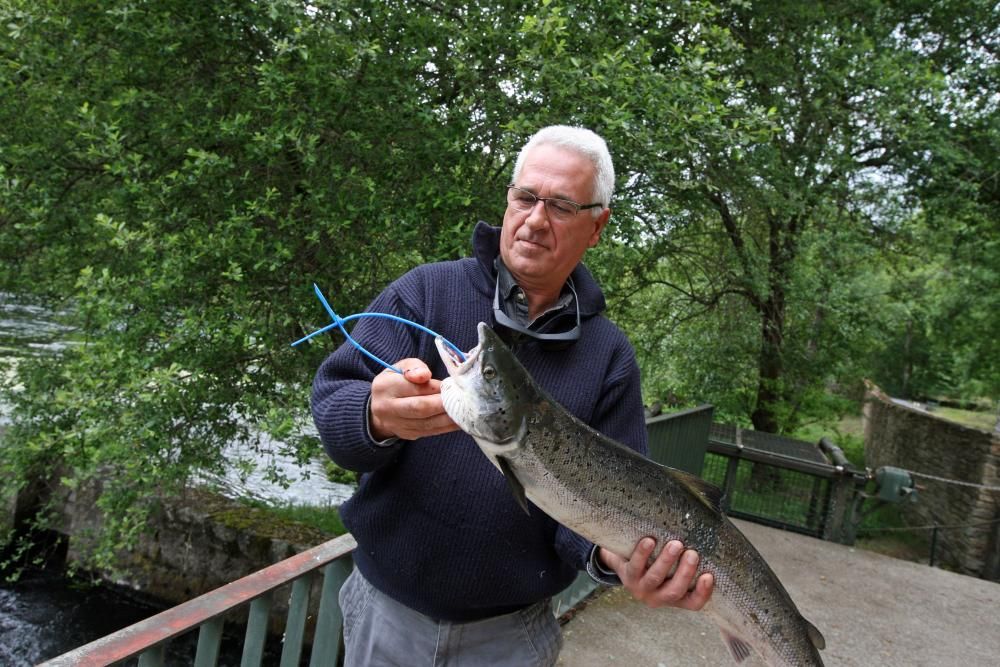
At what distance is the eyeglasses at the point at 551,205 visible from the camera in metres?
2.04

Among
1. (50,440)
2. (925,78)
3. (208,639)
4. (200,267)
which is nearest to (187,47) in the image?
(200,267)

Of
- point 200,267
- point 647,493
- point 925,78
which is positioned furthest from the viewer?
point 925,78

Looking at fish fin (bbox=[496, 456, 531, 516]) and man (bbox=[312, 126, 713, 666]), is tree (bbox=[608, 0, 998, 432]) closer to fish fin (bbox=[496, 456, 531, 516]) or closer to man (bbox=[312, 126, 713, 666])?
man (bbox=[312, 126, 713, 666])

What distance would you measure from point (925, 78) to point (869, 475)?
14.6 ft

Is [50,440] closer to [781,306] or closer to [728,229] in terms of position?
[728,229]

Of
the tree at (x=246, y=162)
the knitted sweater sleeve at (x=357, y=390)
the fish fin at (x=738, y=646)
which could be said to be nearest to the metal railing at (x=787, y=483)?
the tree at (x=246, y=162)

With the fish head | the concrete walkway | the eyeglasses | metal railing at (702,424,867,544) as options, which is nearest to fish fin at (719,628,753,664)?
the fish head

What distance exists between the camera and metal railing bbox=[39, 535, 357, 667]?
182 cm

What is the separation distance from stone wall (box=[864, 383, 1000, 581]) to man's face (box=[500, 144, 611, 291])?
26.4ft

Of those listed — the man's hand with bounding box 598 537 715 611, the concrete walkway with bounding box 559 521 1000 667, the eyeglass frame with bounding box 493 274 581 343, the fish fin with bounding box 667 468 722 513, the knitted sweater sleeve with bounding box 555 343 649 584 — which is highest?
the eyeglass frame with bounding box 493 274 581 343

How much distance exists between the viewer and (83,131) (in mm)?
5434

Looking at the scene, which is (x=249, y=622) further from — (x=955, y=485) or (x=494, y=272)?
(x=955, y=485)

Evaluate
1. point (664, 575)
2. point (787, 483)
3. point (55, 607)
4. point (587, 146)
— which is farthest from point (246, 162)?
point (55, 607)

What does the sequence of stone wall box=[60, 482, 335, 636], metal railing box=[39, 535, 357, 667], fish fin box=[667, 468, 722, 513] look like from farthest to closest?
stone wall box=[60, 482, 335, 636]
fish fin box=[667, 468, 722, 513]
metal railing box=[39, 535, 357, 667]
